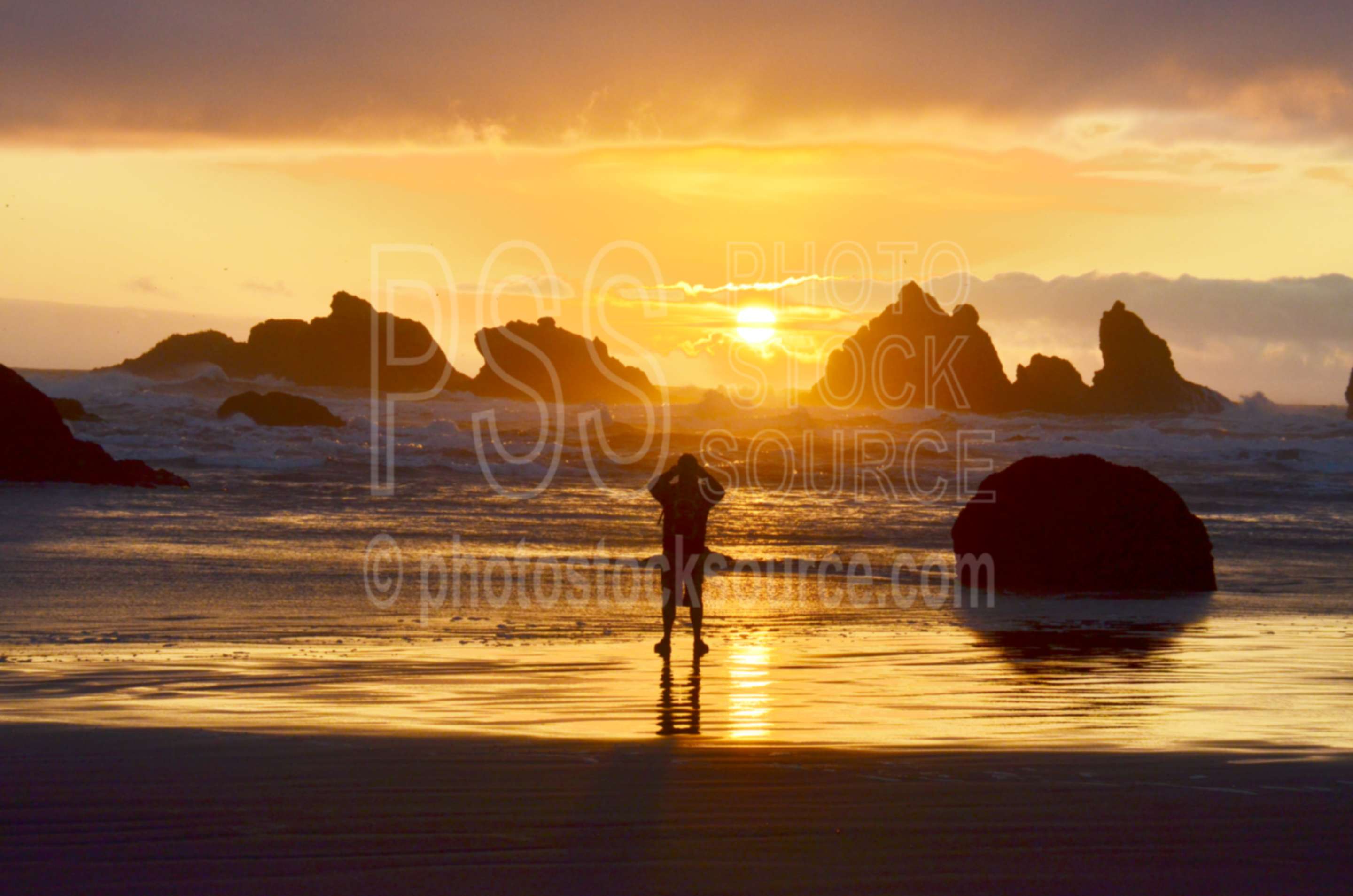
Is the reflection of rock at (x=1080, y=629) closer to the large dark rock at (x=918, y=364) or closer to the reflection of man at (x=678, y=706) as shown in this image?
the reflection of man at (x=678, y=706)

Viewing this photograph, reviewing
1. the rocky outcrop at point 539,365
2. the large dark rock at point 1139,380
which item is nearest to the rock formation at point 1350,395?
the large dark rock at point 1139,380

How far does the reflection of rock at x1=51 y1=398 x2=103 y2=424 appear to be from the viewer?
141 ft

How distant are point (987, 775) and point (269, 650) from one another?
226 inches

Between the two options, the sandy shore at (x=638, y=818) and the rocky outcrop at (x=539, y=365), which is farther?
the rocky outcrop at (x=539, y=365)

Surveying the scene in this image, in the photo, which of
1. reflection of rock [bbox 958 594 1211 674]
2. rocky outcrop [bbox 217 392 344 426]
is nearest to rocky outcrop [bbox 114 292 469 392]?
rocky outcrop [bbox 217 392 344 426]

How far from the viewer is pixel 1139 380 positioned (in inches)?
3398

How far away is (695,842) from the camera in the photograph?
4160mm

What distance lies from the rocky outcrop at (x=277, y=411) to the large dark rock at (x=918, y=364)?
51.9m

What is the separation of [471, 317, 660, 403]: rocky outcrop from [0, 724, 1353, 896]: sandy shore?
2659 inches

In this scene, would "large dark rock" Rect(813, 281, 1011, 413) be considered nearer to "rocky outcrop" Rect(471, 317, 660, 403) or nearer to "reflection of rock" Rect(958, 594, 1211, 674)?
"rocky outcrop" Rect(471, 317, 660, 403)

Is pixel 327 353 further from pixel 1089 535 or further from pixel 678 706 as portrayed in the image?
pixel 678 706

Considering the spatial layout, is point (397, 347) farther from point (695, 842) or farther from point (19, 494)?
point (695, 842)

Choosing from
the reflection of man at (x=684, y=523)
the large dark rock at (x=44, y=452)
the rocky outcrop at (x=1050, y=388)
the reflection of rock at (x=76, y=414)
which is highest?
the rocky outcrop at (x=1050, y=388)

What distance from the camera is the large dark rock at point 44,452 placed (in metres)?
23.1
